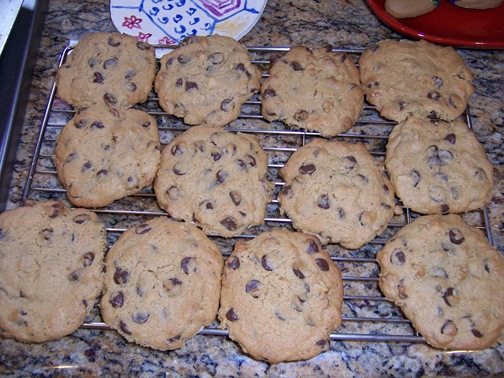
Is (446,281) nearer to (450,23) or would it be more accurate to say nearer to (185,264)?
(185,264)

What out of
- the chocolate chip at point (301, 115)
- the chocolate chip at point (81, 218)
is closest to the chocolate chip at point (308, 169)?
the chocolate chip at point (301, 115)

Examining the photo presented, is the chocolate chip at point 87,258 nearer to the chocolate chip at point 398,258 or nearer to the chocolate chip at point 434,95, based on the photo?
the chocolate chip at point 398,258

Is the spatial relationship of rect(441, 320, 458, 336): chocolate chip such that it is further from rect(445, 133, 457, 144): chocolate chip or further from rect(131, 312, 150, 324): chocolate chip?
rect(131, 312, 150, 324): chocolate chip

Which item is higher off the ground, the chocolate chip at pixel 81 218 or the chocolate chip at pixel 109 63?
the chocolate chip at pixel 109 63

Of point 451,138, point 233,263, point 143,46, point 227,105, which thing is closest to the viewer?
point 233,263

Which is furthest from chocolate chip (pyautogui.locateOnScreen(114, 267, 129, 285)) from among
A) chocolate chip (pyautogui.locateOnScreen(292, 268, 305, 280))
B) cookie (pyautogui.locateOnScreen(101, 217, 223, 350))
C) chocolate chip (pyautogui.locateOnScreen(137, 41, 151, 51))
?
chocolate chip (pyautogui.locateOnScreen(137, 41, 151, 51))

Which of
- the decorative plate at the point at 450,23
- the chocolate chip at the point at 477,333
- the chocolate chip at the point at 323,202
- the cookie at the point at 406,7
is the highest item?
Result: the cookie at the point at 406,7

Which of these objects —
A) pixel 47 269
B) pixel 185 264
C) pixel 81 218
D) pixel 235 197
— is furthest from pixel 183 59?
pixel 47 269

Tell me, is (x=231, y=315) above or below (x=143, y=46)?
below

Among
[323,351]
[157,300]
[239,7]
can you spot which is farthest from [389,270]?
[239,7]
